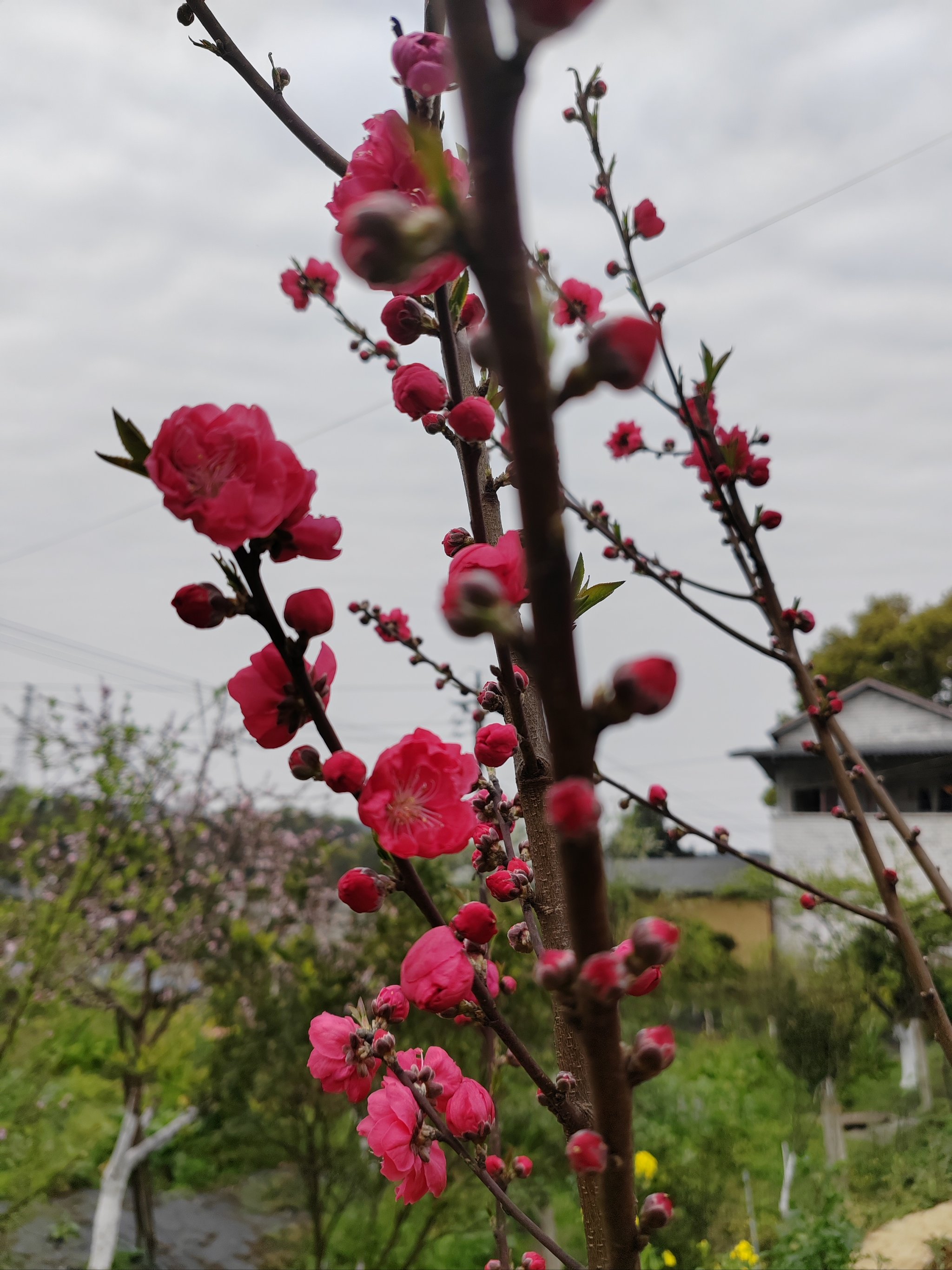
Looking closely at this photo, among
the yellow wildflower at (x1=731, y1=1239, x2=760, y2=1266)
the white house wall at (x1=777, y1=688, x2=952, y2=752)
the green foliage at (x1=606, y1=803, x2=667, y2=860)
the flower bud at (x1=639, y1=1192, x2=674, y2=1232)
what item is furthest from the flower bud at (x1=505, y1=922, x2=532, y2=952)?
the green foliage at (x1=606, y1=803, x2=667, y2=860)

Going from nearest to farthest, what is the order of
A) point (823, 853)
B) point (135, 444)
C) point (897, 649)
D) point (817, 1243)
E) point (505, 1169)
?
1. point (135, 444)
2. point (505, 1169)
3. point (817, 1243)
4. point (823, 853)
5. point (897, 649)

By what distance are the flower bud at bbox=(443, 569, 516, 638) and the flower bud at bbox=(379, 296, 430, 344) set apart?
53 centimetres

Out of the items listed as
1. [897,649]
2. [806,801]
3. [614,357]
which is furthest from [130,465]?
[897,649]

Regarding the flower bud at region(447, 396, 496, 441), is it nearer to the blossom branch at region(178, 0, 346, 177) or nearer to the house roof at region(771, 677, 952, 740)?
the blossom branch at region(178, 0, 346, 177)

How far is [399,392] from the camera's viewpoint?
0.87 metres

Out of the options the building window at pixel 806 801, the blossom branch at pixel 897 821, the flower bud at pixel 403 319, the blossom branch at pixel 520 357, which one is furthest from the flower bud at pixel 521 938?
the building window at pixel 806 801

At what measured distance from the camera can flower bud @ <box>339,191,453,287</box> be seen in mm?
380

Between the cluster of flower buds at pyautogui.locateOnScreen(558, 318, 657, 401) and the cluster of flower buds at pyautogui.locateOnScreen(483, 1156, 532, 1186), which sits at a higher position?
the cluster of flower buds at pyautogui.locateOnScreen(558, 318, 657, 401)

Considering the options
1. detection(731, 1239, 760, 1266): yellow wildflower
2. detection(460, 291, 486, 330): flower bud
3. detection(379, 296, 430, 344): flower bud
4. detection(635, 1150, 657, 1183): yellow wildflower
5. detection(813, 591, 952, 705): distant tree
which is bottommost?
detection(731, 1239, 760, 1266): yellow wildflower

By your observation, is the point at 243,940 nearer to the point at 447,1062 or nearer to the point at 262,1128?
the point at 262,1128

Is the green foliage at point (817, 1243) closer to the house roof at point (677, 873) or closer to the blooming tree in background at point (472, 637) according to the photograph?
the blooming tree in background at point (472, 637)

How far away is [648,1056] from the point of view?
1.62 feet

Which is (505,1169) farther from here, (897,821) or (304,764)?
(897,821)

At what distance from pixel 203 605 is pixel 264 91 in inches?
30.8
